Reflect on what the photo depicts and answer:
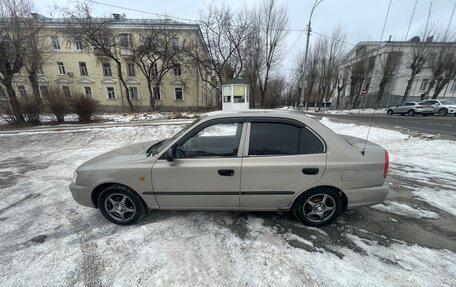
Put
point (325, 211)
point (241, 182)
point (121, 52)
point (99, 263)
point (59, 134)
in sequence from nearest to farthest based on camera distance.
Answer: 1. point (99, 263)
2. point (241, 182)
3. point (325, 211)
4. point (59, 134)
5. point (121, 52)

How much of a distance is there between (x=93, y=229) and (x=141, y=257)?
1121 millimetres

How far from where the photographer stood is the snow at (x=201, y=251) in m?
2.00

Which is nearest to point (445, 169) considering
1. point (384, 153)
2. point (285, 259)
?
point (384, 153)

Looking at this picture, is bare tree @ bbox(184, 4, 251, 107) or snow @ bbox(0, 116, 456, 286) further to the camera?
bare tree @ bbox(184, 4, 251, 107)

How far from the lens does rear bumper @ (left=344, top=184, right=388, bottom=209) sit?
8.48 feet

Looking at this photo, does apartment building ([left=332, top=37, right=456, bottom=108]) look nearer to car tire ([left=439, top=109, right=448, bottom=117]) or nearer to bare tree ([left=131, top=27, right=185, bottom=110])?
car tire ([left=439, top=109, right=448, bottom=117])

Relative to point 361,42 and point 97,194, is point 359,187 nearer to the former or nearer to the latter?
point 97,194

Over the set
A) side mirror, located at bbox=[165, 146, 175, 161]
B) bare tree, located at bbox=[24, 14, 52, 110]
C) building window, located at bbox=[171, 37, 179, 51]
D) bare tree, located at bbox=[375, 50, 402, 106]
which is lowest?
side mirror, located at bbox=[165, 146, 175, 161]

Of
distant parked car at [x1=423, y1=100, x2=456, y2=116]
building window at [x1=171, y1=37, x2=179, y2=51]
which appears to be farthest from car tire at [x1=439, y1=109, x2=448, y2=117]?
building window at [x1=171, y1=37, x2=179, y2=51]

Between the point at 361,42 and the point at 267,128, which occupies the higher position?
the point at 361,42

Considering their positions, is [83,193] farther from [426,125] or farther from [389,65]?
[389,65]

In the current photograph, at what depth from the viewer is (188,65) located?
92.3 feet

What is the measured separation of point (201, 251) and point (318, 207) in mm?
1740

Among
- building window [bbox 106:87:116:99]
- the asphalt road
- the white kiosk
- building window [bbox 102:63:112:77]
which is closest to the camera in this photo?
the asphalt road
